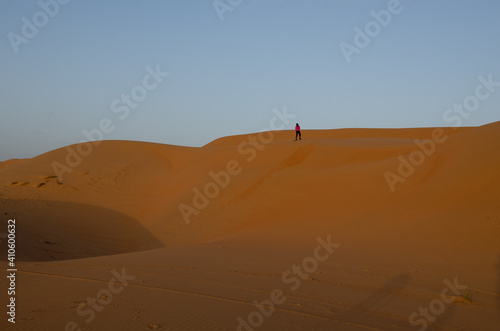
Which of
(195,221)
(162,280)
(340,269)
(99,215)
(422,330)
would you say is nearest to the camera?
(422,330)

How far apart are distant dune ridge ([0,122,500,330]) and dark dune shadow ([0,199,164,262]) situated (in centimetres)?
8

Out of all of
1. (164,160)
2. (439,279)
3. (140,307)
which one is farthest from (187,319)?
(164,160)

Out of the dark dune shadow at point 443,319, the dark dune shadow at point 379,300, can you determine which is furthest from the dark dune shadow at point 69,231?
the dark dune shadow at point 443,319

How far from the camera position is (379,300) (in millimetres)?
5500

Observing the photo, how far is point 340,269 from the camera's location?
7.25 meters

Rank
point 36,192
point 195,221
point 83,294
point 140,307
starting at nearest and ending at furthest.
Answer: point 140,307 → point 83,294 → point 195,221 → point 36,192

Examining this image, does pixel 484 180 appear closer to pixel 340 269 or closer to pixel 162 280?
pixel 340 269

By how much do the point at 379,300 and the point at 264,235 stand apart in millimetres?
6084

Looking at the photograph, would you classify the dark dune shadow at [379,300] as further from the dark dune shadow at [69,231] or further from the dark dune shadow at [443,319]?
the dark dune shadow at [69,231]

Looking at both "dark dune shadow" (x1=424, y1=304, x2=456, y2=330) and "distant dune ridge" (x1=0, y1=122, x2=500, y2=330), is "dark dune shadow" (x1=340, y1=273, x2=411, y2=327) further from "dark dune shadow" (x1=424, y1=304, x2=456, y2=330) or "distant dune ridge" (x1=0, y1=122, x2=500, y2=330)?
"dark dune shadow" (x1=424, y1=304, x2=456, y2=330)

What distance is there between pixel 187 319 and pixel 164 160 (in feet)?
74.9

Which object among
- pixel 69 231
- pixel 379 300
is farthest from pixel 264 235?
pixel 69 231

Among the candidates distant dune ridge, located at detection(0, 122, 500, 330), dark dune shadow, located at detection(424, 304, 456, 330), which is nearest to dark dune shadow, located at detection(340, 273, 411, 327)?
distant dune ridge, located at detection(0, 122, 500, 330)

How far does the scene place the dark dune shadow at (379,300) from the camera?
4844 mm
